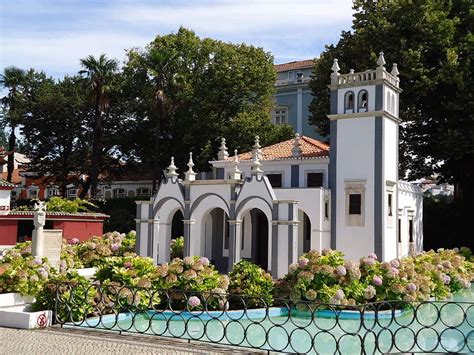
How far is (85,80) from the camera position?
4294 centimetres

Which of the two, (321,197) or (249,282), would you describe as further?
(321,197)

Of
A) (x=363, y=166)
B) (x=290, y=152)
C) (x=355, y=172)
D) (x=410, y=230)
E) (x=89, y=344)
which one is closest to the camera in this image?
(x=89, y=344)

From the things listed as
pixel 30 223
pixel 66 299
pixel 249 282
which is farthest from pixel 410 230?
pixel 30 223

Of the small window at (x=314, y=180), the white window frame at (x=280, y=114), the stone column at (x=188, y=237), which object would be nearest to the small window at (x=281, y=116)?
the white window frame at (x=280, y=114)

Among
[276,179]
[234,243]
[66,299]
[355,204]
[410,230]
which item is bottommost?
[66,299]

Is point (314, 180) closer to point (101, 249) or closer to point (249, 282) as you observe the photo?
point (101, 249)

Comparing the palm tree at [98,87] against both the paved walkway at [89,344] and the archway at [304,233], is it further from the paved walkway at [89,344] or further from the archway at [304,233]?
the paved walkway at [89,344]

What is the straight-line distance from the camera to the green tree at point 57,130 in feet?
156

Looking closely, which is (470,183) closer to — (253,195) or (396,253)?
(396,253)

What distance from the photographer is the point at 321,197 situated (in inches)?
971

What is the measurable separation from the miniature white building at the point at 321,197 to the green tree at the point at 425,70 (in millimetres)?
3908

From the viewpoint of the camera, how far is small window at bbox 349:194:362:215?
24.7 m

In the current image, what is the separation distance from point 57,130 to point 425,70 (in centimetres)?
3088

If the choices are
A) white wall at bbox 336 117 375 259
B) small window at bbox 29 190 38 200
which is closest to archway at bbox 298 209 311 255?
white wall at bbox 336 117 375 259
